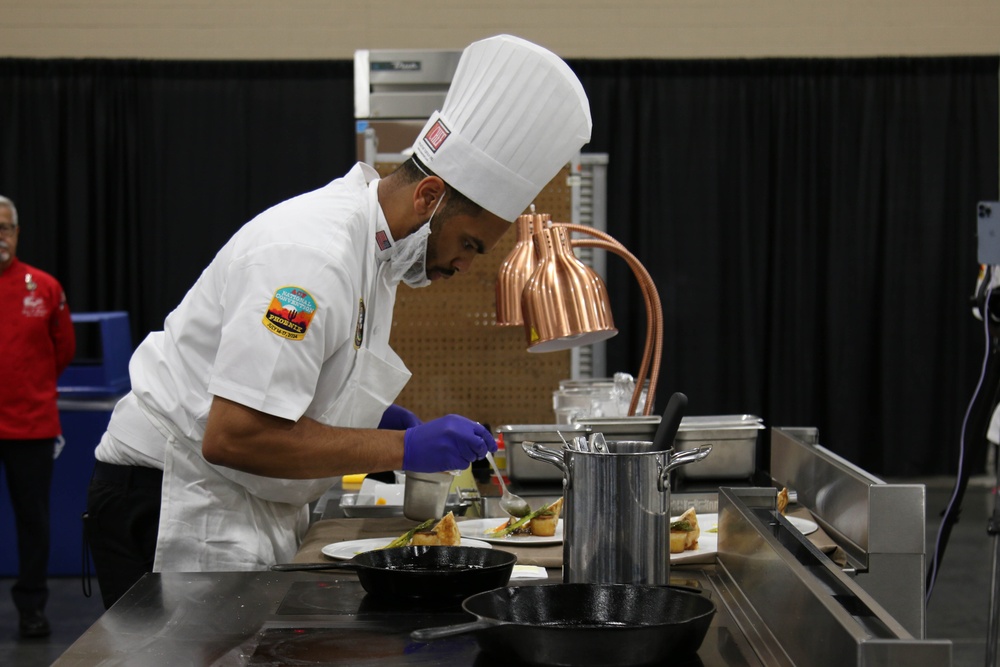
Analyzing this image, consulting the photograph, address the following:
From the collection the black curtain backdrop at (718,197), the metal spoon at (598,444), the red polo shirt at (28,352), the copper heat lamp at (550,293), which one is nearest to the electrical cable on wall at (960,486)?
the copper heat lamp at (550,293)

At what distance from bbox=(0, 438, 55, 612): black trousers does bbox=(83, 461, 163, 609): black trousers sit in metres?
2.11

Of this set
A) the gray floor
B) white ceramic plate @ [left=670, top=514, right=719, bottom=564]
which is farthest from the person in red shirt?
white ceramic plate @ [left=670, top=514, right=719, bottom=564]

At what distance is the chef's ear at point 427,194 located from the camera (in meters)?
1.65

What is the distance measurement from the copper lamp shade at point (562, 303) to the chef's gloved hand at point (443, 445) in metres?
0.45

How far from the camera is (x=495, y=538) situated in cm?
156

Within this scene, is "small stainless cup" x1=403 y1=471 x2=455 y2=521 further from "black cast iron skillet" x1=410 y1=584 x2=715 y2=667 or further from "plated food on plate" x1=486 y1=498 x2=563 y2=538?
"black cast iron skillet" x1=410 y1=584 x2=715 y2=667

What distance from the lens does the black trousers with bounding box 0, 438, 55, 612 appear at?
146 inches

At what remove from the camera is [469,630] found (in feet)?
2.95

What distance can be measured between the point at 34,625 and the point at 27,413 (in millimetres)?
714

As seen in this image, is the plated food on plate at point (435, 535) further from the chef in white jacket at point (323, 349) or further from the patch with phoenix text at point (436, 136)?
the patch with phoenix text at point (436, 136)

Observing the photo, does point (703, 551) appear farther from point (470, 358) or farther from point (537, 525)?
point (470, 358)

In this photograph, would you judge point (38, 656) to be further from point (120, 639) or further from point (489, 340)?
point (120, 639)

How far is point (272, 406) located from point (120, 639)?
1.37ft

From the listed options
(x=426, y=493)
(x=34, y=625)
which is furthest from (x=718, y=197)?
(x=426, y=493)
